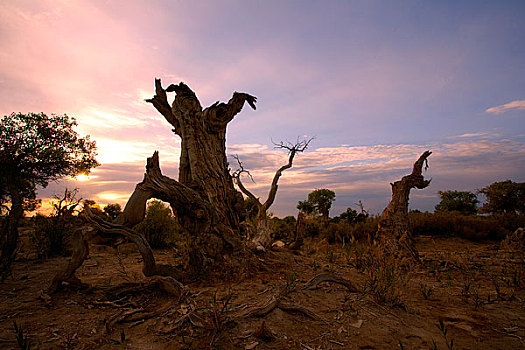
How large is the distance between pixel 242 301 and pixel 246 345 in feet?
3.32

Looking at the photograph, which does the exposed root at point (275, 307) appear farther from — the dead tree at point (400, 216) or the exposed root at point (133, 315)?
the dead tree at point (400, 216)

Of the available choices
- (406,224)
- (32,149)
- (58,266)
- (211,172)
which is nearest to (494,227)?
(406,224)

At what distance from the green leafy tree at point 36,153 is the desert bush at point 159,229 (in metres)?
3.91

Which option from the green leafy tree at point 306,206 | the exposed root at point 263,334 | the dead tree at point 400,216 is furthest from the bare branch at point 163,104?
the green leafy tree at point 306,206

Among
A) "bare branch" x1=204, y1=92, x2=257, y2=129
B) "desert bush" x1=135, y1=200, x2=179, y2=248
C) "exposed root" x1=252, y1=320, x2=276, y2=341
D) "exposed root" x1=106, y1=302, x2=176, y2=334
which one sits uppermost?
"bare branch" x1=204, y1=92, x2=257, y2=129

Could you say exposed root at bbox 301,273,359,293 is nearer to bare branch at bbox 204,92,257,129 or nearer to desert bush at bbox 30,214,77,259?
bare branch at bbox 204,92,257,129

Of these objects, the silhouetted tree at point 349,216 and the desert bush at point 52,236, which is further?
the silhouetted tree at point 349,216

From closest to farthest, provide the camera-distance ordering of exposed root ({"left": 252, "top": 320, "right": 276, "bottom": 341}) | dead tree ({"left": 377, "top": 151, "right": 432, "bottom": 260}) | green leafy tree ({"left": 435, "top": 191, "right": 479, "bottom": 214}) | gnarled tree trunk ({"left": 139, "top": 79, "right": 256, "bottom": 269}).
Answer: exposed root ({"left": 252, "top": 320, "right": 276, "bottom": 341}) → gnarled tree trunk ({"left": 139, "top": 79, "right": 256, "bottom": 269}) → dead tree ({"left": 377, "top": 151, "right": 432, "bottom": 260}) → green leafy tree ({"left": 435, "top": 191, "right": 479, "bottom": 214})

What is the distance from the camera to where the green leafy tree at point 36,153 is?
9.69 meters

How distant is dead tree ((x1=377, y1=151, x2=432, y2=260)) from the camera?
679 centimetres

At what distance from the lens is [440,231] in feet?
41.1

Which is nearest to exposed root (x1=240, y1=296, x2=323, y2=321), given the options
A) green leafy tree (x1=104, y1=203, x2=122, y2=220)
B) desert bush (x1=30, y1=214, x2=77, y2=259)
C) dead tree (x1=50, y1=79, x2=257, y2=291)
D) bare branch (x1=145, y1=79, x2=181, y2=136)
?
dead tree (x1=50, y1=79, x2=257, y2=291)

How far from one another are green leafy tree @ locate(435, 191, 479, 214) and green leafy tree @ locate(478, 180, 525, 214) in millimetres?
1944

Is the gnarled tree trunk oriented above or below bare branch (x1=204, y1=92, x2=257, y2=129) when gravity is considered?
below
